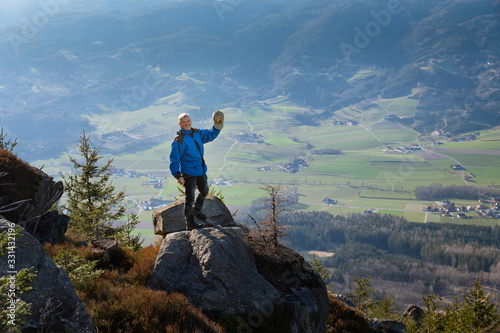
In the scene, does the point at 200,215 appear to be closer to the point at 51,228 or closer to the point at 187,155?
the point at 187,155

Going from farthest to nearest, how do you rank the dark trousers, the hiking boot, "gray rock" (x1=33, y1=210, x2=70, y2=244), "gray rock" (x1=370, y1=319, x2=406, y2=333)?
"gray rock" (x1=370, y1=319, x2=406, y2=333) → "gray rock" (x1=33, y1=210, x2=70, y2=244) → the hiking boot → the dark trousers

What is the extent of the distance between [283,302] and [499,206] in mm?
171914

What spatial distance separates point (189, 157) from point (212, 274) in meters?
3.39

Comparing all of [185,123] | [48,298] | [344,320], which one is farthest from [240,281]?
[344,320]

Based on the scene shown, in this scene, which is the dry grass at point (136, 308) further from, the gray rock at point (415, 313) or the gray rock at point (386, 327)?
the gray rock at point (415, 313)

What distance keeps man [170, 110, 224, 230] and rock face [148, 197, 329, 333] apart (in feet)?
3.79

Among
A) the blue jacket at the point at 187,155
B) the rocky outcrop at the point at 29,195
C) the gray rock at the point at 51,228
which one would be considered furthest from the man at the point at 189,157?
the gray rock at the point at 51,228

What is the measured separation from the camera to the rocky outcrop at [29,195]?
33.7ft

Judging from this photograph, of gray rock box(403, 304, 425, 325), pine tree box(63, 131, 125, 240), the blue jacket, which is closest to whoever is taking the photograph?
the blue jacket

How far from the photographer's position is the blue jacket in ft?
30.5

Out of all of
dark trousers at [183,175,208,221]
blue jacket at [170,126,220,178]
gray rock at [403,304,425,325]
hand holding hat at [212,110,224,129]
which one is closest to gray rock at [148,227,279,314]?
dark trousers at [183,175,208,221]

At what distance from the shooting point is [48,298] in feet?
17.7

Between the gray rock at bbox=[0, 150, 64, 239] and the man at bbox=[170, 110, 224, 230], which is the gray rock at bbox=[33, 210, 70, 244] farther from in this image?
the man at bbox=[170, 110, 224, 230]

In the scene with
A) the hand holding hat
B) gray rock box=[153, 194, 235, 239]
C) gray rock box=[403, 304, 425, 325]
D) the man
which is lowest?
gray rock box=[403, 304, 425, 325]
